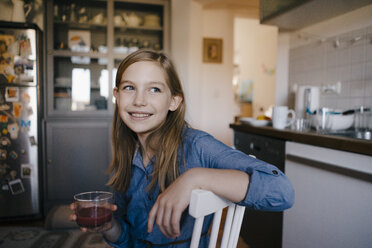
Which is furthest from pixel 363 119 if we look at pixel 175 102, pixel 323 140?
pixel 175 102

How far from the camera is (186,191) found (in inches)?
20.2

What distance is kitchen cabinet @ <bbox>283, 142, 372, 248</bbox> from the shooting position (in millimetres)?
1056

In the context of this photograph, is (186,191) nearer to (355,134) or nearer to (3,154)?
(355,134)

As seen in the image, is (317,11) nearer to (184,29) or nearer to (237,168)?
(237,168)

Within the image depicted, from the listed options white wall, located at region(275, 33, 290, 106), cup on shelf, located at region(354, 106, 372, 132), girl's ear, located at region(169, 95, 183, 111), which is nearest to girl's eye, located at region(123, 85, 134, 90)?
girl's ear, located at region(169, 95, 183, 111)

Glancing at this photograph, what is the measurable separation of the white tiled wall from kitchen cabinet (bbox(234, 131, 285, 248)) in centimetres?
62

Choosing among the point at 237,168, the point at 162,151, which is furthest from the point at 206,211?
the point at 162,151

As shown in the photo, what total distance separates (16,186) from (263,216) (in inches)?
85.3

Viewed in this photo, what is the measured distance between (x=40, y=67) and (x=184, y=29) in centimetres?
161

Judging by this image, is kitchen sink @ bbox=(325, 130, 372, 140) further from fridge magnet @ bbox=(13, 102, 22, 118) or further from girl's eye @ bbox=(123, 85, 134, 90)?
fridge magnet @ bbox=(13, 102, 22, 118)

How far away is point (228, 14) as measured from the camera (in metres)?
3.64

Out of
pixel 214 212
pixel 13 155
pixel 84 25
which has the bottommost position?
pixel 13 155

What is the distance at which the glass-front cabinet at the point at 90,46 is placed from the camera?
2.89 metres

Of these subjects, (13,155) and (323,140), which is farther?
(13,155)
